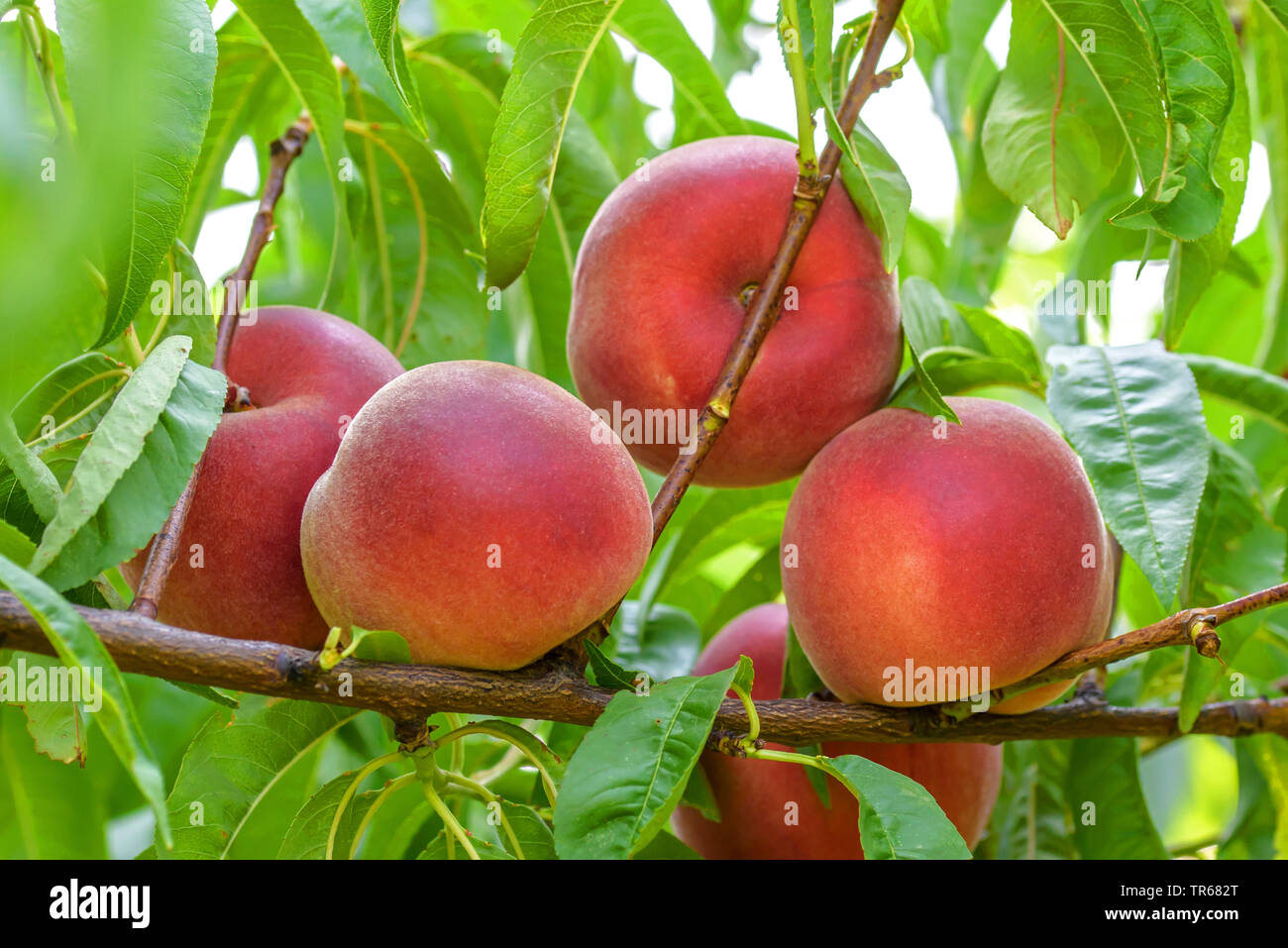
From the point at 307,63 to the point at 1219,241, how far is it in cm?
102

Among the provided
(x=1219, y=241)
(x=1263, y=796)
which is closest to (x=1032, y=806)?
(x=1263, y=796)

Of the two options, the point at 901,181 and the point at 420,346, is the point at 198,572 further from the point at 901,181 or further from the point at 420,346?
the point at 901,181

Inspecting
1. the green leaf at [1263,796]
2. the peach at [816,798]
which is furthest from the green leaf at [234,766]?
the green leaf at [1263,796]

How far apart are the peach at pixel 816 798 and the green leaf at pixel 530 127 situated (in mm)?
632

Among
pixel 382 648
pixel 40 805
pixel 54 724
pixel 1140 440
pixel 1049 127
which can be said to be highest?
pixel 1049 127

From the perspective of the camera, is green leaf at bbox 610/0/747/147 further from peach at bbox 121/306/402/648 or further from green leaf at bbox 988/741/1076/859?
green leaf at bbox 988/741/1076/859

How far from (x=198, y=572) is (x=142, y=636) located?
22cm

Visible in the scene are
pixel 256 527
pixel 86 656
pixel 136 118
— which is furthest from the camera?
pixel 256 527

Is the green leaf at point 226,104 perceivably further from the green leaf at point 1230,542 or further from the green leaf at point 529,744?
the green leaf at point 1230,542

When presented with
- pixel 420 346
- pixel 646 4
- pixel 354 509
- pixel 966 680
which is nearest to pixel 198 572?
pixel 354 509

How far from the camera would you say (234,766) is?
1141 millimetres

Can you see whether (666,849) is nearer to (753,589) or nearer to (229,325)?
(753,589)

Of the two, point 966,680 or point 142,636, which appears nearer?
point 142,636

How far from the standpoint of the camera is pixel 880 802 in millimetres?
889
